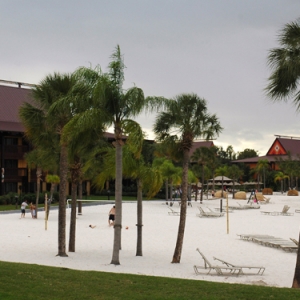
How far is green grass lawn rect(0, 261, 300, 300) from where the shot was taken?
34.4ft

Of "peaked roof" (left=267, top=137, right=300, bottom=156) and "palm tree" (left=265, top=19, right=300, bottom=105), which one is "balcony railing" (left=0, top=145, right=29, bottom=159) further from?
"peaked roof" (left=267, top=137, right=300, bottom=156)

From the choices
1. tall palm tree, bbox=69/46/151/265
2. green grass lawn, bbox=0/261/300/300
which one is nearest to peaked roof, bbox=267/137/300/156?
tall palm tree, bbox=69/46/151/265

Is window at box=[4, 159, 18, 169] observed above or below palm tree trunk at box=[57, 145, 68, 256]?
above

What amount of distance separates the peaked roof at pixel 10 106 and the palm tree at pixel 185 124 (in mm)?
36930

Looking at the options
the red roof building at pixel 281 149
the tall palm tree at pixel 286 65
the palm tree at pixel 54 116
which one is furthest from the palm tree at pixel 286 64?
the red roof building at pixel 281 149

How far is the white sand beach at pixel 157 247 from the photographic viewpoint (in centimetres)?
1722

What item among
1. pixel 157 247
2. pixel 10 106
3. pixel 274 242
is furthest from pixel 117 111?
pixel 10 106

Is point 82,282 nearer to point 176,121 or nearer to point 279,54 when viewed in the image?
point 279,54

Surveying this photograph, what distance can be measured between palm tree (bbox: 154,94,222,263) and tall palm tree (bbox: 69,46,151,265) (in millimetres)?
2026

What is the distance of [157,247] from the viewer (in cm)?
2292

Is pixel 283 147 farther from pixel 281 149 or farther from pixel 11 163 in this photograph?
pixel 11 163

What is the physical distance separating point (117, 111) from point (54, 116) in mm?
3355

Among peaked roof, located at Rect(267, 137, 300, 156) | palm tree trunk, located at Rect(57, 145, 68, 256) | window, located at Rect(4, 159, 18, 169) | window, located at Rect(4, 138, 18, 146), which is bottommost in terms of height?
palm tree trunk, located at Rect(57, 145, 68, 256)

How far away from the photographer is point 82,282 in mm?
11719
